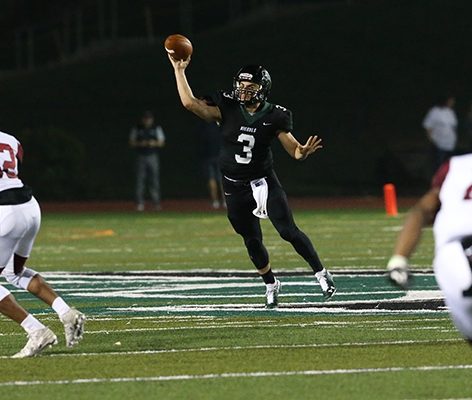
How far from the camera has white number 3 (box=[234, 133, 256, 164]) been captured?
1298cm

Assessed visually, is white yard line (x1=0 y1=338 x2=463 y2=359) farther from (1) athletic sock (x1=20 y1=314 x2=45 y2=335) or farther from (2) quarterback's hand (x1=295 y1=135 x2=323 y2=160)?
(2) quarterback's hand (x1=295 y1=135 x2=323 y2=160)

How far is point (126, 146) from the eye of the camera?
1682 inches

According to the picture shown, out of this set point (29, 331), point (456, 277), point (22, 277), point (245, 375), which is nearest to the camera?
point (456, 277)

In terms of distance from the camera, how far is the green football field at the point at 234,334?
8.52 meters

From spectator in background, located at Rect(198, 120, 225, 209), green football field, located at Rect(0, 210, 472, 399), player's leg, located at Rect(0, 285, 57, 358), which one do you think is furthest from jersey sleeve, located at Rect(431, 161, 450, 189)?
spectator in background, located at Rect(198, 120, 225, 209)

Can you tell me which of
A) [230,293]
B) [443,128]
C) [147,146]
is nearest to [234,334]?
[230,293]

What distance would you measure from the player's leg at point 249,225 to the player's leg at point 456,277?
5516 millimetres

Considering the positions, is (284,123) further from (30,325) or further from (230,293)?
(30,325)

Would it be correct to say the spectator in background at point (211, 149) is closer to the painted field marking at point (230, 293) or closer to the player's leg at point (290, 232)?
the painted field marking at point (230, 293)

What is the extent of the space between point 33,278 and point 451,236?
3790 mm

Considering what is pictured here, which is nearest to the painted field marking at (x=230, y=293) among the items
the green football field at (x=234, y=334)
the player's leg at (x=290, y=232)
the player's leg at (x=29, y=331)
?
the green football field at (x=234, y=334)

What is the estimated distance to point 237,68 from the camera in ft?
159

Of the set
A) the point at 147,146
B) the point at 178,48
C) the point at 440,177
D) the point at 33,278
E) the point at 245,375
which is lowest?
the point at 147,146

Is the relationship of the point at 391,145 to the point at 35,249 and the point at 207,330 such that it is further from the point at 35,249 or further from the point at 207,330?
the point at 207,330
